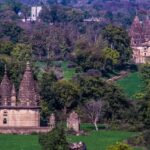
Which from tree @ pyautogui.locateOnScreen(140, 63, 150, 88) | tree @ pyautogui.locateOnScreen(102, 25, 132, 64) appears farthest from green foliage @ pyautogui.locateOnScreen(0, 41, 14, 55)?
tree @ pyautogui.locateOnScreen(140, 63, 150, 88)

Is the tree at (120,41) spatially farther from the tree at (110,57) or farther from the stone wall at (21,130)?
the stone wall at (21,130)

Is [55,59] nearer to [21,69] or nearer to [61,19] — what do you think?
[21,69]

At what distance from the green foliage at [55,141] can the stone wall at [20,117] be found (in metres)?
10.6

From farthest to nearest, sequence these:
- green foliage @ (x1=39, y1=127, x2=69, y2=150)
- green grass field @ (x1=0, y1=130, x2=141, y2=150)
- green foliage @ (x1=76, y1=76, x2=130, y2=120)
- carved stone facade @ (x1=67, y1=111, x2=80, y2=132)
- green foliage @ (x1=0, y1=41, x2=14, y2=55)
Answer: green foliage @ (x1=0, y1=41, x2=14, y2=55)
green foliage @ (x1=76, y1=76, x2=130, y2=120)
carved stone facade @ (x1=67, y1=111, x2=80, y2=132)
green grass field @ (x1=0, y1=130, x2=141, y2=150)
green foliage @ (x1=39, y1=127, x2=69, y2=150)

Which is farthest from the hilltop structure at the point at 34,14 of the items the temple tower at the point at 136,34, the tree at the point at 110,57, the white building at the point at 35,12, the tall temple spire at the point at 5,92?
the tall temple spire at the point at 5,92

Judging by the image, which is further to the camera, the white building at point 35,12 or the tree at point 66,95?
the white building at point 35,12

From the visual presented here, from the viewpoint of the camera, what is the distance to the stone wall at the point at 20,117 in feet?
183

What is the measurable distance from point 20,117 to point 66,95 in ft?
16.2

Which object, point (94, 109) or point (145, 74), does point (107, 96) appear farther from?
point (145, 74)

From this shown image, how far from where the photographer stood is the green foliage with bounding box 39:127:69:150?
4372cm

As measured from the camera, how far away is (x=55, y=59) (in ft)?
281

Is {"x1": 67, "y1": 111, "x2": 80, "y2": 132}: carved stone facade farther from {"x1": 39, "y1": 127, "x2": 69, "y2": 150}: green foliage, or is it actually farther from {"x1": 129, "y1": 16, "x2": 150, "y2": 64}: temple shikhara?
{"x1": 129, "y1": 16, "x2": 150, "y2": 64}: temple shikhara

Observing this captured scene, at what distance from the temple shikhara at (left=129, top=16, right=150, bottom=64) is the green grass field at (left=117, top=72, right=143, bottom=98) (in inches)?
390

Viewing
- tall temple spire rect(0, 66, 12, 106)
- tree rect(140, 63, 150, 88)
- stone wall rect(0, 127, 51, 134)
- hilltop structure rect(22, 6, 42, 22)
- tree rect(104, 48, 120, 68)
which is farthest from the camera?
hilltop structure rect(22, 6, 42, 22)
